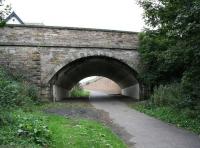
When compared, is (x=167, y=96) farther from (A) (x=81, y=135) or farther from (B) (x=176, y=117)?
(A) (x=81, y=135)

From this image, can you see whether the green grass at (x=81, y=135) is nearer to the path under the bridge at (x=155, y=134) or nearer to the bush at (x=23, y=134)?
the bush at (x=23, y=134)

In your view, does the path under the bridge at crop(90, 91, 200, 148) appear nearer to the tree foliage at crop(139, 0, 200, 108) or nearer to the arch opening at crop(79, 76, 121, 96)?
the tree foliage at crop(139, 0, 200, 108)

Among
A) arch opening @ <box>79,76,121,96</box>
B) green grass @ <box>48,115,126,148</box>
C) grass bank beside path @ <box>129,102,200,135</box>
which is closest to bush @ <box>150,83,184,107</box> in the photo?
grass bank beside path @ <box>129,102,200,135</box>

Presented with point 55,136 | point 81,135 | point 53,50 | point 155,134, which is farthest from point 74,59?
point 55,136

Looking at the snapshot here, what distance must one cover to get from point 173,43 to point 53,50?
7.52 meters

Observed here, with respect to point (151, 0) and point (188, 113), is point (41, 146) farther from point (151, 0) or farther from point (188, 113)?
point (151, 0)

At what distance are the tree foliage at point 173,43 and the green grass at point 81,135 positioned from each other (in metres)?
3.52

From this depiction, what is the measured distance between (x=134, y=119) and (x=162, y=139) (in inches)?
135

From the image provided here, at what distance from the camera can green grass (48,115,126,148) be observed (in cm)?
758

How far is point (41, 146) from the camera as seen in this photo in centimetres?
704

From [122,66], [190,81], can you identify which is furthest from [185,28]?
[122,66]

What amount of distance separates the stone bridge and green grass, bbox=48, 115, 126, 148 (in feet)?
26.0

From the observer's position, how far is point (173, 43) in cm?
1335

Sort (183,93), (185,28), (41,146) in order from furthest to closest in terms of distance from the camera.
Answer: (183,93) < (185,28) < (41,146)
